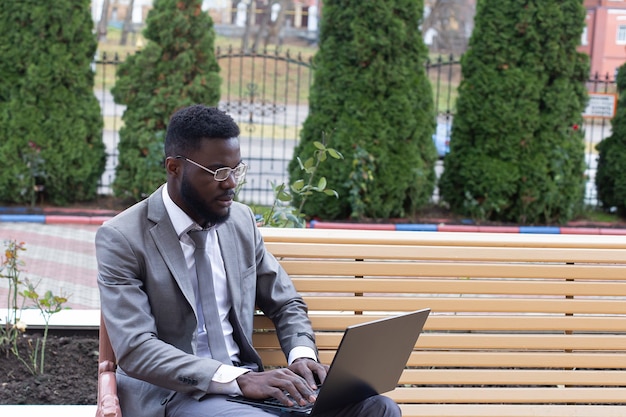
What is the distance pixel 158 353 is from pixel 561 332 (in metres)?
1.78

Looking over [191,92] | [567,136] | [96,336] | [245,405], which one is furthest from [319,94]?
[245,405]

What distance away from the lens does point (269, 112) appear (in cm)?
1844

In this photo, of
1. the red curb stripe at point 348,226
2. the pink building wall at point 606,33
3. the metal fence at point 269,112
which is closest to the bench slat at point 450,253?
the red curb stripe at point 348,226

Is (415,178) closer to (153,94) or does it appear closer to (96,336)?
(153,94)

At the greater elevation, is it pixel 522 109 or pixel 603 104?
pixel 603 104

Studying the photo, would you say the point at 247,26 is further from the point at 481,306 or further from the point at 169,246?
the point at 169,246

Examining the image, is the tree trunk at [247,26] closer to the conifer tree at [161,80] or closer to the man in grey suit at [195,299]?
the conifer tree at [161,80]

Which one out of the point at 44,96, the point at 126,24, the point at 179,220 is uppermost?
the point at 126,24

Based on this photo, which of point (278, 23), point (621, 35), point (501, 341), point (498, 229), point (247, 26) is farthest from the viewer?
point (278, 23)

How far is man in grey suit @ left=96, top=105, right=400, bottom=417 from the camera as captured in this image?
2.94 m

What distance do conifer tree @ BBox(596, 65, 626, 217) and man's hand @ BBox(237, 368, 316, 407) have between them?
1004cm

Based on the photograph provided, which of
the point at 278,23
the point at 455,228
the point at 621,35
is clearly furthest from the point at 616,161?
the point at 278,23

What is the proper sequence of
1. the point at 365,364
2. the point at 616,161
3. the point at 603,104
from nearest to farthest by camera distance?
the point at 365,364 < the point at 616,161 < the point at 603,104

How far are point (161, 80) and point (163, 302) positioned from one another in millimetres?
8981
